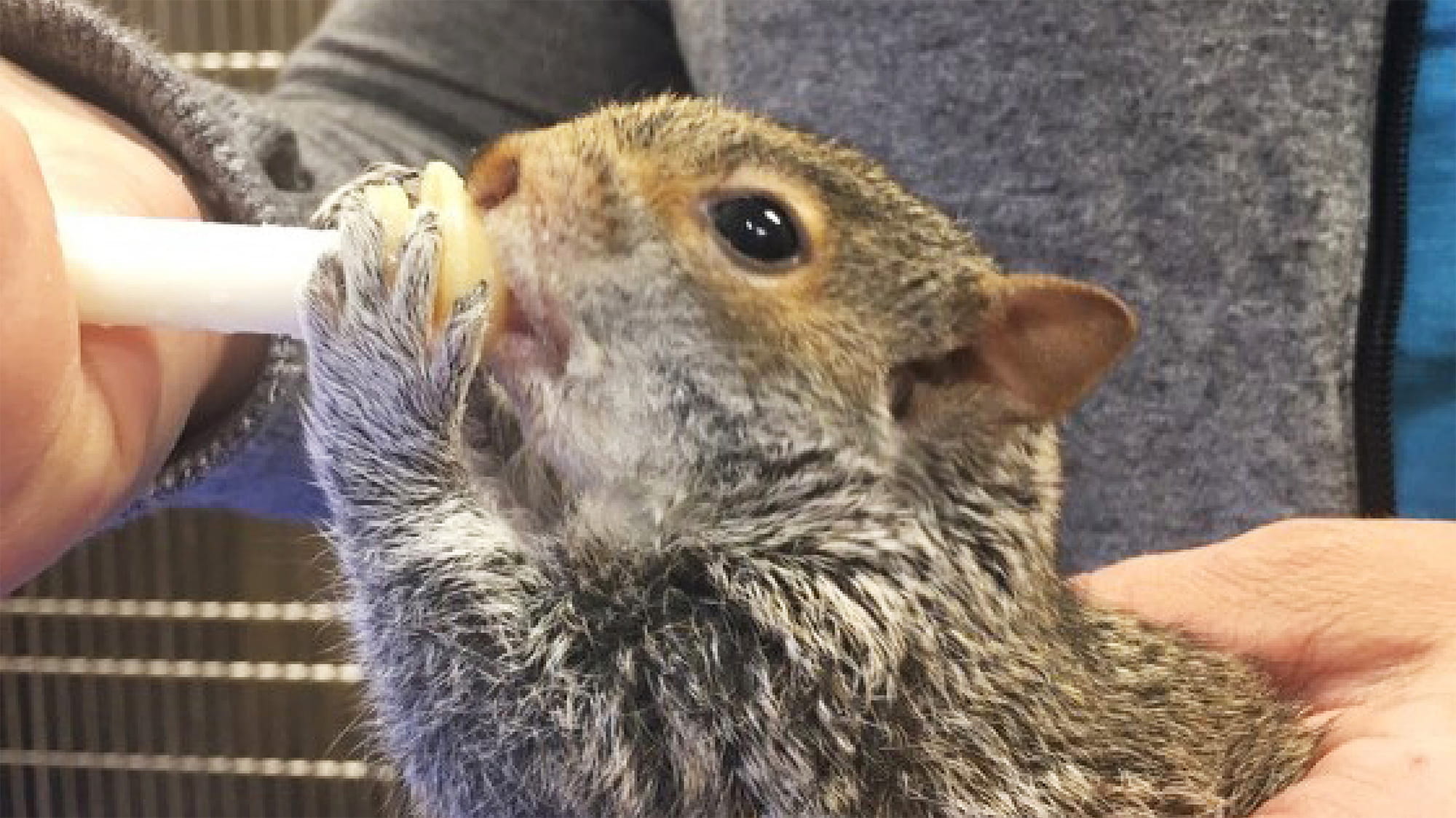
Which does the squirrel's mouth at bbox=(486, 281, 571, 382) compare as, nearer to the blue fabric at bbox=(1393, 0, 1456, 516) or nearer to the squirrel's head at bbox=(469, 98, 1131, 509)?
the squirrel's head at bbox=(469, 98, 1131, 509)

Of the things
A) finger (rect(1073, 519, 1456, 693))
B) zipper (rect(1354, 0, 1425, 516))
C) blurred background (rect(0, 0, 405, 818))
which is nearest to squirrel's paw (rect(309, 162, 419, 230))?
finger (rect(1073, 519, 1456, 693))

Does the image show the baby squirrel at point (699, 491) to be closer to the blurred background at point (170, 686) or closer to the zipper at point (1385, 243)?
the zipper at point (1385, 243)

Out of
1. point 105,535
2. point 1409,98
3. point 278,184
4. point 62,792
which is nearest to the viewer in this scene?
point 278,184

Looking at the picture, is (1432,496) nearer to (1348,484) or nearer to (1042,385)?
(1348,484)

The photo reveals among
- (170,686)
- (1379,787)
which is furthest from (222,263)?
(170,686)

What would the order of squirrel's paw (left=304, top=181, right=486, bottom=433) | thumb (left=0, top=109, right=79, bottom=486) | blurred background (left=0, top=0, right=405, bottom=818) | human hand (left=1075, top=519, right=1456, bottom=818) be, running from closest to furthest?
thumb (left=0, top=109, right=79, bottom=486) < squirrel's paw (left=304, top=181, right=486, bottom=433) < human hand (left=1075, top=519, right=1456, bottom=818) < blurred background (left=0, top=0, right=405, bottom=818)

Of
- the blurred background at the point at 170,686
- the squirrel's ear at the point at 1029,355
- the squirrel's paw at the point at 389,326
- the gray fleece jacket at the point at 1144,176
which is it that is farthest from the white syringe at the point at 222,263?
the blurred background at the point at 170,686

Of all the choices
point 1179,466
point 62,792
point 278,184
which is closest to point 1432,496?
point 1179,466

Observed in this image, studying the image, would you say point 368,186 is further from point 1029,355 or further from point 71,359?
point 1029,355
